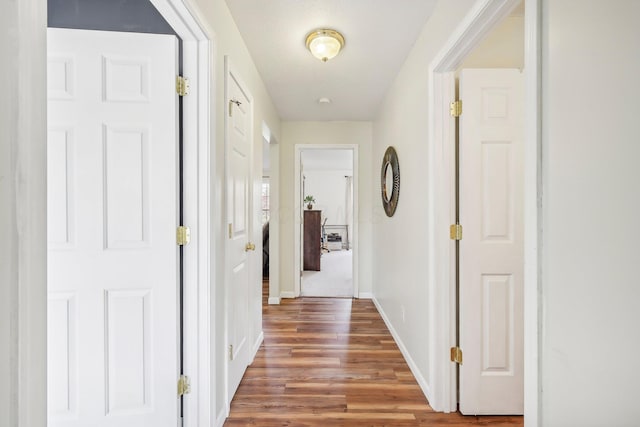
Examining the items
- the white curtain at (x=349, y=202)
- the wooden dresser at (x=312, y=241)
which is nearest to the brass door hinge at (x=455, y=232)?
the wooden dresser at (x=312, y=241)

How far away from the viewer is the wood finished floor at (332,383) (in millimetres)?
1779

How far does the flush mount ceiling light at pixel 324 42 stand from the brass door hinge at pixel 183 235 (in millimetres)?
1509

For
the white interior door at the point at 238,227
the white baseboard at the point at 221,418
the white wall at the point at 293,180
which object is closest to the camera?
the white baseboard at the point at 221,418

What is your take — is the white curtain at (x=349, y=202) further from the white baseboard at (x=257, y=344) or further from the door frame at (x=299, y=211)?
the white baseboard at (x=257, y=344)

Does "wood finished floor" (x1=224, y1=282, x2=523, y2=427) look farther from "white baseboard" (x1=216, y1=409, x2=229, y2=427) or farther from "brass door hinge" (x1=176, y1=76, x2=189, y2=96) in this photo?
"brass door hinge" (x1=176, y1=76, x2=189, y2=96)

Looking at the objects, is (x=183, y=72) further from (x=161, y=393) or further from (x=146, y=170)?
(x=161, y=393)

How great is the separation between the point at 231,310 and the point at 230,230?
0.51 m

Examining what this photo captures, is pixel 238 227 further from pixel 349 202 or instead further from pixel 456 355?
pixel 349 202

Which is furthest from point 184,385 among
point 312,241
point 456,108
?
point 312,241

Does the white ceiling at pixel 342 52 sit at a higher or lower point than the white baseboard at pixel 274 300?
higher

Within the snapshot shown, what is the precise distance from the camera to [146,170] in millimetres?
1436
